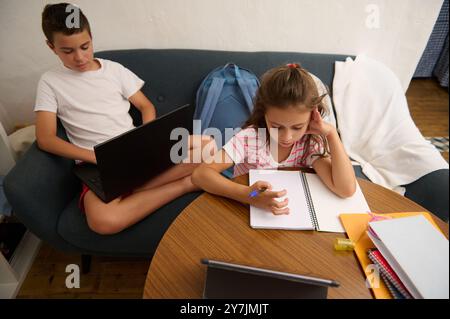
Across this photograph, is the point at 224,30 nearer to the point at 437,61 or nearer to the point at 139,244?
the point at 139,244

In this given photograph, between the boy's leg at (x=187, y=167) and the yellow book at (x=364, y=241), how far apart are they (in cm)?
72

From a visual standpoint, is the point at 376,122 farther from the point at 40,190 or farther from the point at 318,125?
the point at 40,190

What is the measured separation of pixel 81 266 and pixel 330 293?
4.02ft

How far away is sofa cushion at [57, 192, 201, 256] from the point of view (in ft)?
3.86

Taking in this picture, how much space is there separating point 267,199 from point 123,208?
60 centimetres

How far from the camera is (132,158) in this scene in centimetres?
110

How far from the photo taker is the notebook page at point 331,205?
84 centimetres

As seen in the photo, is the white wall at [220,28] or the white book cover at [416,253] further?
the white wall at [220,28]

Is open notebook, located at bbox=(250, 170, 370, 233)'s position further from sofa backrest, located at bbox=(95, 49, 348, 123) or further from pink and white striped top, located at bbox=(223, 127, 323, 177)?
sofa backrest, located at bbox=(95, 49, 348, 123)

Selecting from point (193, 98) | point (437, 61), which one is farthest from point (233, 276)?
point (437, 61)

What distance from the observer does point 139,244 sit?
3.87 feet

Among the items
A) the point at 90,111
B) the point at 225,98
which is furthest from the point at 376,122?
the point at 90,111

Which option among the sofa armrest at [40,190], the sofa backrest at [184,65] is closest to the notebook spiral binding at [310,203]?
the sofa backrest at [184,65]

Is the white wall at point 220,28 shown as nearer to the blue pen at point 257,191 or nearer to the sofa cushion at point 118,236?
the sofa cushion at point 118,236
